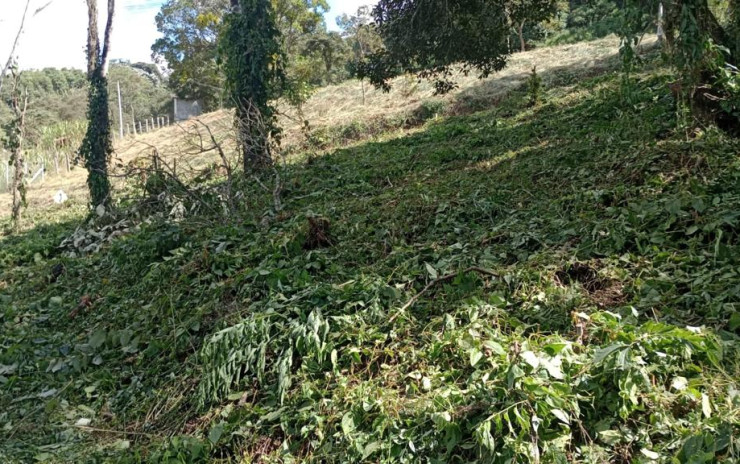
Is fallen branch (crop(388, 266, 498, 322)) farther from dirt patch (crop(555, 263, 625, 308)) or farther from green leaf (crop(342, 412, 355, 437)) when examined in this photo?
green leaf (crop(342, 412, 355, 437))

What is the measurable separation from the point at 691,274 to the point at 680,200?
839mm

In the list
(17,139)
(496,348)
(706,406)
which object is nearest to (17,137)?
(17,139)

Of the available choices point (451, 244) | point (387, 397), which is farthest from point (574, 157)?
point (387, 397)

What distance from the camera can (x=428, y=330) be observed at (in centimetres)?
325

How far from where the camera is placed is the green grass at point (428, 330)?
7.74 ft

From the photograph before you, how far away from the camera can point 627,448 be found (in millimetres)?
2197

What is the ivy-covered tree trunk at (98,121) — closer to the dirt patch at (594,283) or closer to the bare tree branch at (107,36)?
the bare tree branch at (107,36)

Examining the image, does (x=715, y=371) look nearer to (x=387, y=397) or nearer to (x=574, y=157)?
(x=387, y=397)

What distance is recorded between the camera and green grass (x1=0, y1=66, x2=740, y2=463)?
2.36 metres

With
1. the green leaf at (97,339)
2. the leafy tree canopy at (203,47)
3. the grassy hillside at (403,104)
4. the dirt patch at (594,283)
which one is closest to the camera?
the dirt patch at (594,283)

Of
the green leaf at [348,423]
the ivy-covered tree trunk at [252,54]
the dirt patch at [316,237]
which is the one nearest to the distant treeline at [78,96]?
the ivy-covered tree trunk at [252,54]

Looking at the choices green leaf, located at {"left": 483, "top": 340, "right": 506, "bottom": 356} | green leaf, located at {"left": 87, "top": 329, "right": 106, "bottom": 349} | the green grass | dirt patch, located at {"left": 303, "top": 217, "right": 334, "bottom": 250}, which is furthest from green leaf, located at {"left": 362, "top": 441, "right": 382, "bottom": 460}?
green leaf, located at {"left": 87, "top": 329, "right": 106, "bottom": 349}

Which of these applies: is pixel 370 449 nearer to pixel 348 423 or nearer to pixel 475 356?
pixel 348 423

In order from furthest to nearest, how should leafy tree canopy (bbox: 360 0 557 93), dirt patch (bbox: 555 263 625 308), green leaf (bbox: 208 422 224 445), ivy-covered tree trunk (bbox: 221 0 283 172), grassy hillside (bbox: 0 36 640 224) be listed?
grassy hillside (bbox: 0 36 640 224) → ivy-covered tree trunk (bbox: 221 0 283 172) → leafy tree canopy (bbox: 360 0 557 93) → dirt patch (bbox: 555 263 625 308) → green leaf (bbox: 208 422 224 445)
